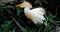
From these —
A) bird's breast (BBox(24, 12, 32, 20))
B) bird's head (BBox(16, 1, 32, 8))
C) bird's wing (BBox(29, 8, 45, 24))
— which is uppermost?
bird's head (BBox(16, 1, 32, 8))

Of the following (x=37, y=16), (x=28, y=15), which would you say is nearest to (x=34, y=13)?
(x=37, y=16)

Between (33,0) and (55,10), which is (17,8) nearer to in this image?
(33,0)

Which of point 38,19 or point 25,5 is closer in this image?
point 38,19

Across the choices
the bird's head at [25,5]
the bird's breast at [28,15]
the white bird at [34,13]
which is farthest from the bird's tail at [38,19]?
the bird's head at [25,5]

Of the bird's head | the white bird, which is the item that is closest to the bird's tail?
the white bird

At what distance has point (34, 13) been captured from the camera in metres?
5.13

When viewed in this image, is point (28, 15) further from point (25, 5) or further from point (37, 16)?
point (37, 16)

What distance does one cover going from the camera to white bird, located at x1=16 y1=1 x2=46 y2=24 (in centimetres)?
505

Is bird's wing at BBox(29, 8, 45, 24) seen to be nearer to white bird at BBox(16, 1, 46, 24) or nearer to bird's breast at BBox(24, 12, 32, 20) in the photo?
white bird at BBox(16, 1, 46, 24)

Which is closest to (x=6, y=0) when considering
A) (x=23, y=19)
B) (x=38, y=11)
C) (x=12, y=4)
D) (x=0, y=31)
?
(x=12, y=4)

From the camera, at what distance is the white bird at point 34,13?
505cm

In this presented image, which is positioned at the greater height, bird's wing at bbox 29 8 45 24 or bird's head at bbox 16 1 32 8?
bird's head at bbox 16 1 32 8

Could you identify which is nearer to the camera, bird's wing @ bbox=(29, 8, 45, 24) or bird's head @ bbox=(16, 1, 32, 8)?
bird's wing @ bbox=(29, 8, 45, 24)

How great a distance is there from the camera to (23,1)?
19.1 ft
